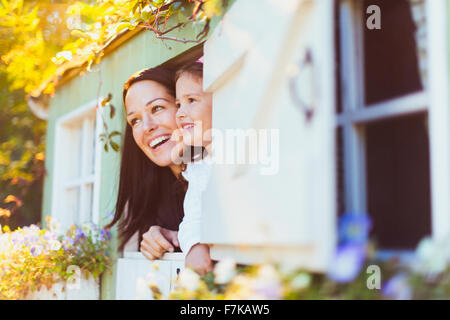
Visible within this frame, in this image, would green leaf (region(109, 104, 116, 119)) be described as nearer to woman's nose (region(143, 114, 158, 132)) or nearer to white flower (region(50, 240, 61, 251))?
woman's nose (region(143, 114, 158, 132))

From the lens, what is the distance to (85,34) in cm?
362

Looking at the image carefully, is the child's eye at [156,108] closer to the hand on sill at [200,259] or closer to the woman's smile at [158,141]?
the woman's smile at [158,141]

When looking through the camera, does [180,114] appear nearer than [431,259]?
No

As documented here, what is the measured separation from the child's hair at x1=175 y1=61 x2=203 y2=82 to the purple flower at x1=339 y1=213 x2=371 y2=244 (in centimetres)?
139

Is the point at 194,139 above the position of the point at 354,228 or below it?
above

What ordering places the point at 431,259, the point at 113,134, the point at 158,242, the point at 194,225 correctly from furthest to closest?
the point at 113,134
the point at 158,242
the point at 194,225
the point at 431,259

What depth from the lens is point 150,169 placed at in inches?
139

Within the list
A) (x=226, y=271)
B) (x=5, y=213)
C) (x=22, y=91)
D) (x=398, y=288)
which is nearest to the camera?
(x=398, y=288)

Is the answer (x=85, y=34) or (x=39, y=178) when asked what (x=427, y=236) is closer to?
(x=85, y=34)

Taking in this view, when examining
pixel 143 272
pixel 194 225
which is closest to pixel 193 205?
pixel 194 225

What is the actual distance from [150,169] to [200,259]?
0.88 m

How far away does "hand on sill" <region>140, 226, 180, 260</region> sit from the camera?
3.30 metres

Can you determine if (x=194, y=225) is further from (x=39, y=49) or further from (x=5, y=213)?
(x=39, y=49)

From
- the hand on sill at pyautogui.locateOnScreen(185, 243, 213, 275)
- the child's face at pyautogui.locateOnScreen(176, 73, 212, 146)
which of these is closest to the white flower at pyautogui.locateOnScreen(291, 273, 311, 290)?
the hand on sill at pyautogui.locateOnScreen(185, 243, 213, 275)
